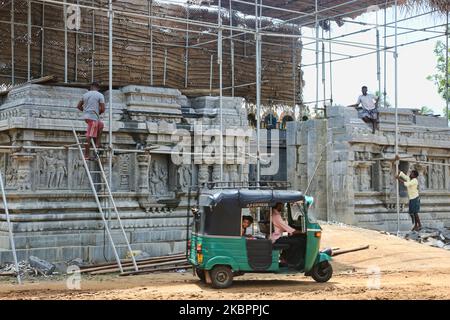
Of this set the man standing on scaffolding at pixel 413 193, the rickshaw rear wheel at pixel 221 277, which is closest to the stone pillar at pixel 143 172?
the rickshaw rear wheel at pixel 221 277

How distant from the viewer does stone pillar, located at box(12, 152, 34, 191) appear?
51.1ft

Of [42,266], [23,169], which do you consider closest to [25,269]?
[42,266]

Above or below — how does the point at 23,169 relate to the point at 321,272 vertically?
above

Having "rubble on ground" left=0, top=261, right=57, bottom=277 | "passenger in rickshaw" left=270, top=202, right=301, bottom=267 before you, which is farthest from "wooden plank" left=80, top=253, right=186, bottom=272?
"passenger in rickshaw" left=270, top=202, right=301, bottom=267

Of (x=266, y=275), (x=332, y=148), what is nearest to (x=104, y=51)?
(x=332, y=148)

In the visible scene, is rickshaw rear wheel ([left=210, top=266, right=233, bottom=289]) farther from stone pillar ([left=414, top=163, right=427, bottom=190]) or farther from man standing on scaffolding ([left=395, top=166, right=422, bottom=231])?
stone pillar ([left=414, top=163, right=427, bottom=190])

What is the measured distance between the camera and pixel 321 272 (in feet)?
42.9

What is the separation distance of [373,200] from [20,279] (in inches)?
438

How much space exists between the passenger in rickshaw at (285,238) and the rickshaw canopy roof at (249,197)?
192mm

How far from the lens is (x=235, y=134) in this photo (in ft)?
59.9

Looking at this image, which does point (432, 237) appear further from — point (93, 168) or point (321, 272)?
point (93, 168)

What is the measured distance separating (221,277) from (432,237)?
9.67 meters

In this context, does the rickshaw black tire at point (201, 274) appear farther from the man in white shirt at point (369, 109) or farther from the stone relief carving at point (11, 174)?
the man in white shirt at point (369, 109)

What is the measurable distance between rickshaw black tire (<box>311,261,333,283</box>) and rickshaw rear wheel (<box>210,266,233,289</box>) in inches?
66.0
